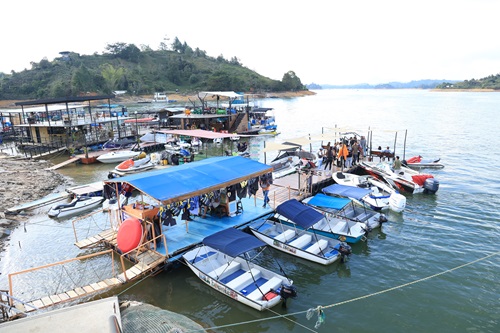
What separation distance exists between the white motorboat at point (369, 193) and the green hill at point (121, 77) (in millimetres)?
104879

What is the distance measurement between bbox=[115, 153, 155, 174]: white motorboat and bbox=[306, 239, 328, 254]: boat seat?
1835cm

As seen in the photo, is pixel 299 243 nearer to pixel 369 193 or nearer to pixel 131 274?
pixel 369 193

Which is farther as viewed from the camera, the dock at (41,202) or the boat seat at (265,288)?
the dock at (41,202)

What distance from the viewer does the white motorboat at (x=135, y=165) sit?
2722 cm

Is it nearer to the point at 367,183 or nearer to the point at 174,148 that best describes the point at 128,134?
the point at 174,148

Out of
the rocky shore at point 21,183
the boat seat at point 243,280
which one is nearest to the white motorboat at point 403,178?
the boat seat at point 243,280

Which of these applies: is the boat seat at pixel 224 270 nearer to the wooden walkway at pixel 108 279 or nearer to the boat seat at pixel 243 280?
the boat seat at pixel 243 280

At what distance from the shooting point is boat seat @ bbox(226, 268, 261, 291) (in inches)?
446

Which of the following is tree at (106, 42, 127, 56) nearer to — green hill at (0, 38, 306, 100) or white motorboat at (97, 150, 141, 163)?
green hill at (0, 38, 306, 100)

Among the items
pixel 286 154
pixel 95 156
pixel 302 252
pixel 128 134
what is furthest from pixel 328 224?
pixel 128 134

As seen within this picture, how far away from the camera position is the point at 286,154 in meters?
29.3

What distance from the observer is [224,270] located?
12117mm

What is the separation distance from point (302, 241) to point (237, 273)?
3682 millimetres

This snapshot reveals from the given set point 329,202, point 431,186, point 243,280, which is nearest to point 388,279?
point 329,202
